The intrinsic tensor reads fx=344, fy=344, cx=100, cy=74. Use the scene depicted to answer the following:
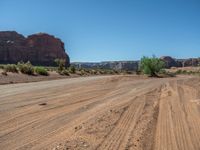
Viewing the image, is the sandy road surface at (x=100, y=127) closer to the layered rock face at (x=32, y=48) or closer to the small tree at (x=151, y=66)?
the small tree at (x=151, y=66)

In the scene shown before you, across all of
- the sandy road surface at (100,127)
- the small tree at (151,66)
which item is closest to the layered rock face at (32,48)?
the small tree at (151,66)

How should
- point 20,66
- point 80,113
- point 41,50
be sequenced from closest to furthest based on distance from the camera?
1. point 80,113
2. point 20,66
3. point 41,50

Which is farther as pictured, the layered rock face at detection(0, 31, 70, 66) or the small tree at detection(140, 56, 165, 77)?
the layered rock face at detection(0, 31, 70, 66)

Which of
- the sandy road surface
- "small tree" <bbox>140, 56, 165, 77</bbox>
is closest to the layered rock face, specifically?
"small tree" <bbox>140, 56, 165, 77</bbox>

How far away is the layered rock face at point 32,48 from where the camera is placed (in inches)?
5779

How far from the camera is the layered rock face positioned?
147 m

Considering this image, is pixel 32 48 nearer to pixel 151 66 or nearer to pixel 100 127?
pixel 151 66

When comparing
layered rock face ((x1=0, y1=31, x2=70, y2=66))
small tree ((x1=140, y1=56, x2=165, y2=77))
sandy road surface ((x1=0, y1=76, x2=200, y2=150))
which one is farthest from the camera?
layered rock face ((x1=0, y1=31, x2=70, y2=66))

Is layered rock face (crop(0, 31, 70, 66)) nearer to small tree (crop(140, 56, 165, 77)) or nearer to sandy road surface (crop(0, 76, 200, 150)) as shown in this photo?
small tree (crop(140, 56, 165, 77))

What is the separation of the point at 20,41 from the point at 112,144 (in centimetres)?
17583

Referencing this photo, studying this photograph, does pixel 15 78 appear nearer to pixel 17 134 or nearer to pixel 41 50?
pixel 17 134

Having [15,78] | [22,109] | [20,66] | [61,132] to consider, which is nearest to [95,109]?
[22,109]

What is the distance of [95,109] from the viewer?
13438 mm

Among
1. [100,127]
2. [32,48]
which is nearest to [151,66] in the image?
[100,127]
